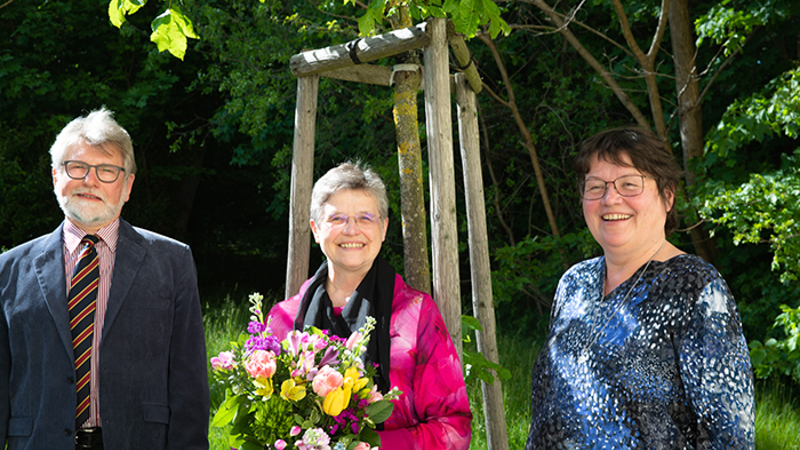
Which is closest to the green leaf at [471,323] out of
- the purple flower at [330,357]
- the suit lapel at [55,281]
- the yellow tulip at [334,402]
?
the purple flower at [330,357]

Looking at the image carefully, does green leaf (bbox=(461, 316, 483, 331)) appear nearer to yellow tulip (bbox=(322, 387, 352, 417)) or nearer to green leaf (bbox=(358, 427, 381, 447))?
green leaf (bbox=(358, 427, 381, 447))

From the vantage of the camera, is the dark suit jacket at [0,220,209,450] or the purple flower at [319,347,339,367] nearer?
the purple flower at [319,347,339,367]

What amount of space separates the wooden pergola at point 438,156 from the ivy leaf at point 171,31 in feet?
2.37

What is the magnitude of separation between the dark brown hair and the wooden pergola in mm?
749

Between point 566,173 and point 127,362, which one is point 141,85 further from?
point 127,362

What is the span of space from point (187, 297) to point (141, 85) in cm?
917

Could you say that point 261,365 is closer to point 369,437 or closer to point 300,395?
point 300,395

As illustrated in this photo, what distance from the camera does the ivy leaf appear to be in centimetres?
262

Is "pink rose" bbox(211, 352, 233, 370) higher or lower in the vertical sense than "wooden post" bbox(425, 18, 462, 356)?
lower

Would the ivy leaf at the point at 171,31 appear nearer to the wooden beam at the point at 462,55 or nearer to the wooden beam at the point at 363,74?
the wooden beam at the point at 363,74

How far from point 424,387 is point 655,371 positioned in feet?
2.56

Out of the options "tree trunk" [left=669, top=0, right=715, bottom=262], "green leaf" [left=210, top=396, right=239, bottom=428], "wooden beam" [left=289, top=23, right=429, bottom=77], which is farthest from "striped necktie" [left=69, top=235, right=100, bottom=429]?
"tree trunk" [left=669, top=0, right=715, bottom=262]

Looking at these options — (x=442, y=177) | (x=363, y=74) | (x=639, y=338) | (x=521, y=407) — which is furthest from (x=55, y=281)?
(x=521, y=407)

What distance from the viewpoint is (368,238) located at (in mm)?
2451
